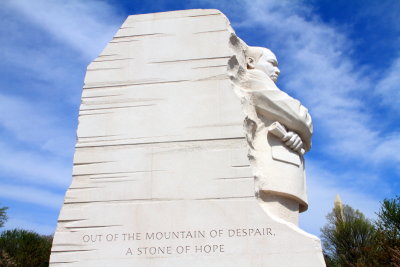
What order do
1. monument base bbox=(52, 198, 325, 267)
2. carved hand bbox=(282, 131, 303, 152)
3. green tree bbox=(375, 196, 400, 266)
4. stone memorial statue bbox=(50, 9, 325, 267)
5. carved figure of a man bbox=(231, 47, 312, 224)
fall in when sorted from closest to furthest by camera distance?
monument base bbox=(52, 198, 325, 267), stone memorial statue bbox=(50, 9, 325, 267), carved figure of a man bbox=(231, 47, 312, 224), carved hand bbox=(282, 131, 303, 152), green tree bbox=(375, 196, 400, 266)

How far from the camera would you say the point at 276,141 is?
531 cm

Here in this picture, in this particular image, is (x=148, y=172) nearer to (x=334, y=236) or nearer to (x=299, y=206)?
(x=299, y=206)

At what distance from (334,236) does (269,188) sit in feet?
59.1

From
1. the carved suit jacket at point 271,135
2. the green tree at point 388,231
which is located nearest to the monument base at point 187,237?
the carved suit jacket at point 271,135

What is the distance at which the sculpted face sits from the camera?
6043 millimetres

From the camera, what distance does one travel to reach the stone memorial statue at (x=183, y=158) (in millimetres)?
4406

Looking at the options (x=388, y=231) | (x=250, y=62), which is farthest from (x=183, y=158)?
(x=388, y=231)

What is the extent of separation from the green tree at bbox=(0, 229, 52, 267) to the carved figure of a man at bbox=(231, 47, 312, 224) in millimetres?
16296

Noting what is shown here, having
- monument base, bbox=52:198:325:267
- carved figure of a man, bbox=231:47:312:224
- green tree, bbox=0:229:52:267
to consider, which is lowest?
monument base, bbox=52:198:325:267

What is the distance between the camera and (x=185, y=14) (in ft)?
18.2

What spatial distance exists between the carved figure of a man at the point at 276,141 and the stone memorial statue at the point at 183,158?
14mm

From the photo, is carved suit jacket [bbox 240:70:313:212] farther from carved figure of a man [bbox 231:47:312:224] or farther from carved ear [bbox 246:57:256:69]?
carved ear [bbox 246:57:256:69]

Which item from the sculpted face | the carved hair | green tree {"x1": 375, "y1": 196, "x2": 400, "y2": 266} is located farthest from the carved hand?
green tree {"x1": 375, "y1": 196, "x2": 400, "y2": 266}

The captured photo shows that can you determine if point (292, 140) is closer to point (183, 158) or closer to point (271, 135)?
point (271, 135)
